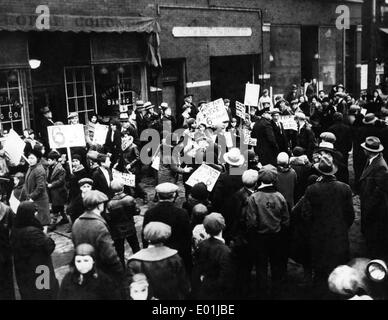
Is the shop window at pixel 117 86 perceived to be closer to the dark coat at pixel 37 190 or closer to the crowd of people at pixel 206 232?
the crowd of people at pixel 206 232

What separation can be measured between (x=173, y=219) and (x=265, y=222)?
3.68 feet

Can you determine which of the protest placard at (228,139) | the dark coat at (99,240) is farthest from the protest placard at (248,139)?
the dark coat at (99,240)

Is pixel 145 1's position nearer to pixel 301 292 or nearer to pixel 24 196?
pixel 24 196

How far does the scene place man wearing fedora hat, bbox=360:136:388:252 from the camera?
6.83 metres

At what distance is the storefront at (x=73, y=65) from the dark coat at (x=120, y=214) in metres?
7.54

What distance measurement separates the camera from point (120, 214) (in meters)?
6.73

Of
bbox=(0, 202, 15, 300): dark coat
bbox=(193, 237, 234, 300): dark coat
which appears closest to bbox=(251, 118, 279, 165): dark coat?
bbox=(193, 237, 234, 300): dark coat

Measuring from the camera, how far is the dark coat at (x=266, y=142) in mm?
10528

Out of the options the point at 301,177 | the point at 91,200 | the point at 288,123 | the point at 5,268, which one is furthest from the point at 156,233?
the point at 288,123

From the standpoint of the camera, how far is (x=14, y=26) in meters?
12.7

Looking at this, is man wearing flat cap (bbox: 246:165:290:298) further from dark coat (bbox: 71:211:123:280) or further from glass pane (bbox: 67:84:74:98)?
glass pane (bbox: 67:84:74:98)

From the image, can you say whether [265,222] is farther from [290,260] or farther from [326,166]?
[290,260]

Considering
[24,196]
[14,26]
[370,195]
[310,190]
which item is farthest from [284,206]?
[14,26]

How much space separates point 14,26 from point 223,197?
8560 millimetres
